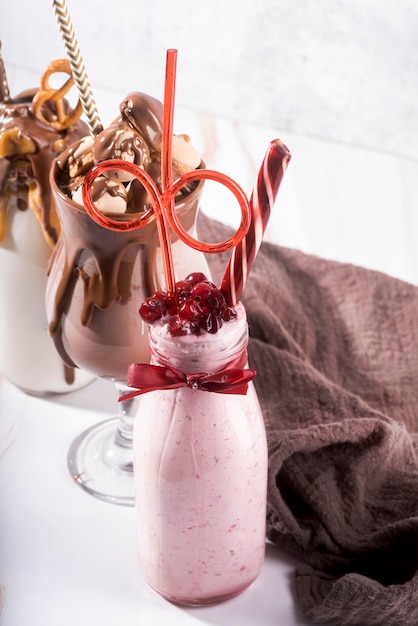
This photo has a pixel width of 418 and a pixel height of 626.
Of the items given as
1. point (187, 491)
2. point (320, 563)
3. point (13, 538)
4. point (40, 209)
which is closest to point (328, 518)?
point (320, 563)

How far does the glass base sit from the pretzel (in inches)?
14.4

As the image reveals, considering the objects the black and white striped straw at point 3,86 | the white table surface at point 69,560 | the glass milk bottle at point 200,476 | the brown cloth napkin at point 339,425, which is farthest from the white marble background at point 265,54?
the glass milk bottle at point 200,476

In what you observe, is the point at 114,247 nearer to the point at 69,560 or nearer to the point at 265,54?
the point at 69,560

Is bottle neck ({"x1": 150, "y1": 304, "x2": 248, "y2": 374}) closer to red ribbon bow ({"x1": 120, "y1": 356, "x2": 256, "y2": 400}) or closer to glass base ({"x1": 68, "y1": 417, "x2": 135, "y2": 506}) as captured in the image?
red ribbon bow ({"x1": 120, "y1": 356, "x2": 256, "y2": 400})

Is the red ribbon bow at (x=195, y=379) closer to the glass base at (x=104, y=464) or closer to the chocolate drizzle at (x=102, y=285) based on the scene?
the chocolate drizzle at (x=102, y=285)

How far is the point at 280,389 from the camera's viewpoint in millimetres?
1192

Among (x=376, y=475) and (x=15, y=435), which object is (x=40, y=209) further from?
(x=376, y=475)

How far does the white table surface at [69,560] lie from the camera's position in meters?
0.98

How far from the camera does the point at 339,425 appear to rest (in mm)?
1072

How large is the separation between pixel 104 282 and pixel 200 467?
21 centimetres

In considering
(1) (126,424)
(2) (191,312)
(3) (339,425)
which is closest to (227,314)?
(2) (191,312)

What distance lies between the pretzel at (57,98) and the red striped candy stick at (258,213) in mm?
335

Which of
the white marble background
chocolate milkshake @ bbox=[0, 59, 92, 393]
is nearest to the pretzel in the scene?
chocolate milkshake @ bbox=[0, 59, 92, 393]

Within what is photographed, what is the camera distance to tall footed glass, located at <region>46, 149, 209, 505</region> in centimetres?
97
